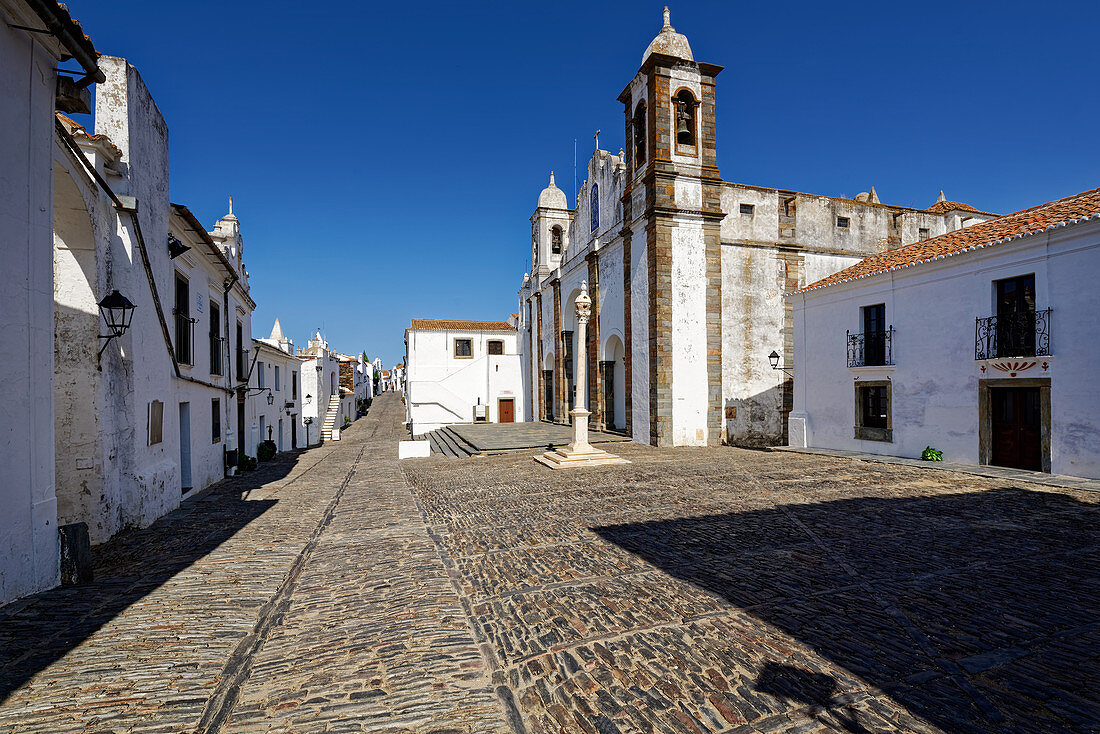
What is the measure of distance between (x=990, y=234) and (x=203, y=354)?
18635mm

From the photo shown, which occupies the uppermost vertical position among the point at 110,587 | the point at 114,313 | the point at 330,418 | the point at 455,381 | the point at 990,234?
the point at 990,234

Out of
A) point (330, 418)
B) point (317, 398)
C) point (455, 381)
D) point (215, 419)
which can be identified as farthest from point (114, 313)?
point (330, 418)

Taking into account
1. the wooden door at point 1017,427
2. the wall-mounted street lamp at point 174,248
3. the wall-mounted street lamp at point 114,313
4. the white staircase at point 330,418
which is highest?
the wall-mounted street lamp at point 174,248

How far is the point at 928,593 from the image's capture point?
4461mm

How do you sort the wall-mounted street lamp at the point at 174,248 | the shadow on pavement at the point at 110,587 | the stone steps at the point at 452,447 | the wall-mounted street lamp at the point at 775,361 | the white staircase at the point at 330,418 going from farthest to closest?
Answer: 1. the white staircase at the point at 330,418
2. the wall-mounted street lamp at the point at 775,361
3. the stone steps at the point at 452,447
4. the wall-mounted street lamp at the point at 174,248
5. the shadow on pavement at the point at 110,587

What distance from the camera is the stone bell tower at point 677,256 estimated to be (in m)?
Result: 16.2

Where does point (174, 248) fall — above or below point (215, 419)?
above

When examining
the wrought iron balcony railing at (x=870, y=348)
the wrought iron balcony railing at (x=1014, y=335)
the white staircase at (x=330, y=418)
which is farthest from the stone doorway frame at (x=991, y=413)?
the white staircase at (x=330, y=418)

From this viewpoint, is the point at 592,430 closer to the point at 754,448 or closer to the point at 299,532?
the point at 754,448

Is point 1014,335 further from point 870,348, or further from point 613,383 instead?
point 613,383

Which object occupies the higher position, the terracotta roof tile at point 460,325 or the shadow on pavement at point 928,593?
the terracotta roof tile at point 460,325

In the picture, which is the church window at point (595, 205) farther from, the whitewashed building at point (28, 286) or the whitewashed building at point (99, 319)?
the whitewashed building at point (28, 286)

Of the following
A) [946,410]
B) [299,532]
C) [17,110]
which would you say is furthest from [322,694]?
[946,410]

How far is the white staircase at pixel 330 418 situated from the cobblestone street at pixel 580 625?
2612 cm
